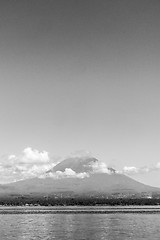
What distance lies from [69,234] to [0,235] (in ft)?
29.1

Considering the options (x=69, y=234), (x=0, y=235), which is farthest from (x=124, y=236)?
(x=0, y=235)

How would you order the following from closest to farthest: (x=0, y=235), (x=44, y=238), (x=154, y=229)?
(x=44, y=238) → (x=0, y=235) → (x=154, y=229)

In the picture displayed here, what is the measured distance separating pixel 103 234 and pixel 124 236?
3.50m

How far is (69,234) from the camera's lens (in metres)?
53.2

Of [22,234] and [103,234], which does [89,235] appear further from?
[22,234]

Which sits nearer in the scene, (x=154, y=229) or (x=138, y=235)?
(x=138, y=235)

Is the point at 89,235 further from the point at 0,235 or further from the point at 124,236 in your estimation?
the point at 0,235

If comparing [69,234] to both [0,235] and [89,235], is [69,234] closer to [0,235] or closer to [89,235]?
[89,235]

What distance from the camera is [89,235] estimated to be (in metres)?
52.2

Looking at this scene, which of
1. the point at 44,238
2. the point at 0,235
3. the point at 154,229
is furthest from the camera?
the point at 154,229

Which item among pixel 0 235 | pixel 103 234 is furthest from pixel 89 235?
pixel 0 235

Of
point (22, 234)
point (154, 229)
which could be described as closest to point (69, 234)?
point (22, 234)

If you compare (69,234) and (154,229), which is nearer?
(69,234)

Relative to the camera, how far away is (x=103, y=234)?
53000 millimetres
